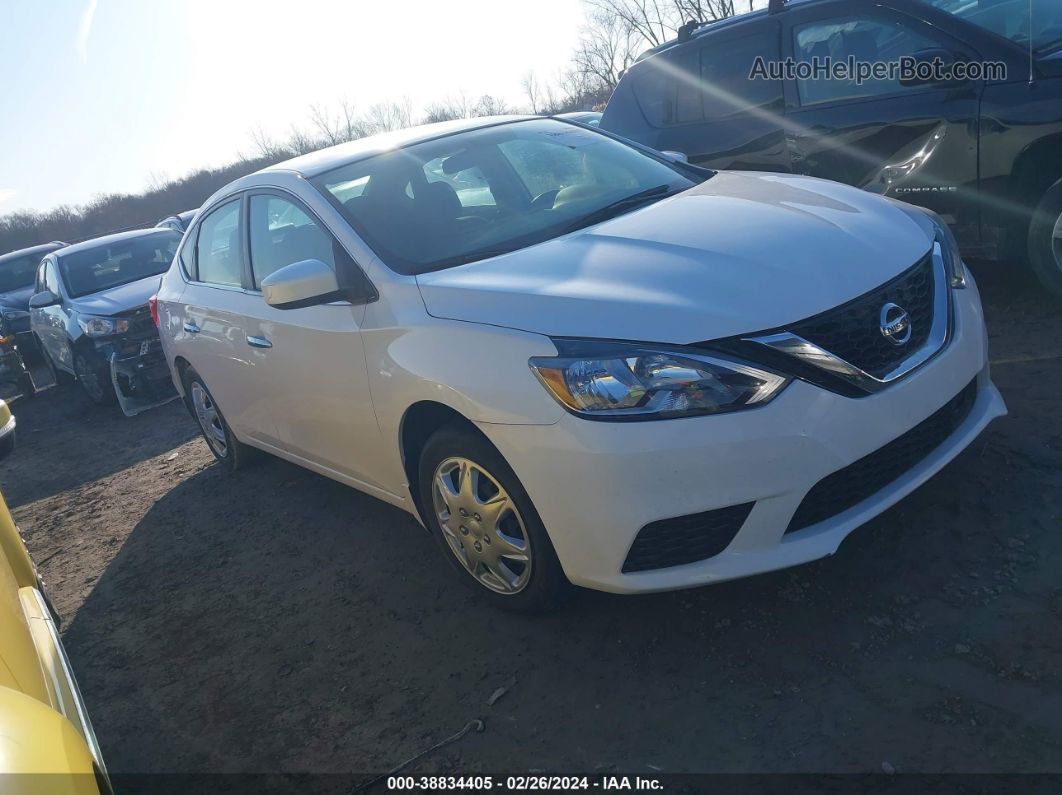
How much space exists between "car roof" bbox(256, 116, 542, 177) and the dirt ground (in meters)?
1.73

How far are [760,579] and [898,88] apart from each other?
131 inches

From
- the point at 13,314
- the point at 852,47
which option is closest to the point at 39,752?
the point at 852,47

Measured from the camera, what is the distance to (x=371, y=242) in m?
3.43

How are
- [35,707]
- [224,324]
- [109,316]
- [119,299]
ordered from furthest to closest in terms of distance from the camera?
[119,299] < [109,316] < [224,324] < [35,707]

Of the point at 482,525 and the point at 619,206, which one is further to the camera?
the point at 619,206

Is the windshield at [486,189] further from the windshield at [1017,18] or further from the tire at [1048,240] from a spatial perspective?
the windshield at [1017,18]

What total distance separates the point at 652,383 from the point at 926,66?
11.3 feet

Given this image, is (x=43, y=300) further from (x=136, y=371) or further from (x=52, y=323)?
(x=136, y=371)

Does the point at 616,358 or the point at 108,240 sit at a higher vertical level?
the point at 108,240

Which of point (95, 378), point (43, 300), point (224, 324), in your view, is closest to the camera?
point (224, 324)

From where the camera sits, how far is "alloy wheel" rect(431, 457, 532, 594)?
9.76 feet

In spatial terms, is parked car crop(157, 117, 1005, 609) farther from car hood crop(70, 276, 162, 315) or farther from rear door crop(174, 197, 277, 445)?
car hood crop(70, 276, 162, 315)

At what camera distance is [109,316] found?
8.25m

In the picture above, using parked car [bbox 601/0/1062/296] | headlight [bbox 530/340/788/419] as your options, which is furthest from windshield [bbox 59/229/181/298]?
headlight [bbox 530/340/788/419]
